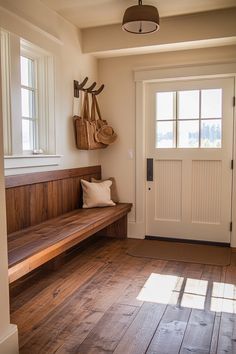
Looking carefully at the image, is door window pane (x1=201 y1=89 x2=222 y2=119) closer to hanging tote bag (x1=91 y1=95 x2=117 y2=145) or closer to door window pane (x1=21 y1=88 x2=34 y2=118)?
hanging tote bag (x1=91 y1=95 x2=117 y2=145)

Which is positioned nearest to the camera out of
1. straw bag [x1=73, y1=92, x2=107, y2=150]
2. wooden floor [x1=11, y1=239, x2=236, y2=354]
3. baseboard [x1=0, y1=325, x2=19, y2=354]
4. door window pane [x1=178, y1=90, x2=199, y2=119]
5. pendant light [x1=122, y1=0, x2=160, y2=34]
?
baseboard [x1=0, y1=325, x2=19, y2=354]

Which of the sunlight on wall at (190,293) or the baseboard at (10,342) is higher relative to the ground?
the baseboard at (10,342)

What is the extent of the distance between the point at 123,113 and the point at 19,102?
1.70 metres

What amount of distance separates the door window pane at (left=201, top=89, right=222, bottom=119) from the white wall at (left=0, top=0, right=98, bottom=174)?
1372 mm

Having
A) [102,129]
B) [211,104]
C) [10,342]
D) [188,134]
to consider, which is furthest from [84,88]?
[10,342]

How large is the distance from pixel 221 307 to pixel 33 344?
1.32 m

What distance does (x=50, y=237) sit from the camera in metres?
2.70

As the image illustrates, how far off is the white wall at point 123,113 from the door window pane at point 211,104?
2.10 ft

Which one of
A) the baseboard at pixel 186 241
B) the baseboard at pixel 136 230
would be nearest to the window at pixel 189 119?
the baseboard at pixel 136 230

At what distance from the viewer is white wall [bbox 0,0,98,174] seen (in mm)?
2836

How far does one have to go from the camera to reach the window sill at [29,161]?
2.76 m

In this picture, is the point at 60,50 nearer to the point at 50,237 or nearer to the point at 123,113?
the point at 123,113

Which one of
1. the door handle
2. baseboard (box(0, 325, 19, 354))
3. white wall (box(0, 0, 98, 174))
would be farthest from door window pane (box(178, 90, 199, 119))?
baseboard (box(0, 325, 19, 354))

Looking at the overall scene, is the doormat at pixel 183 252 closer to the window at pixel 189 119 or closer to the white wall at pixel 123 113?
the white wall at pixel 123 113
